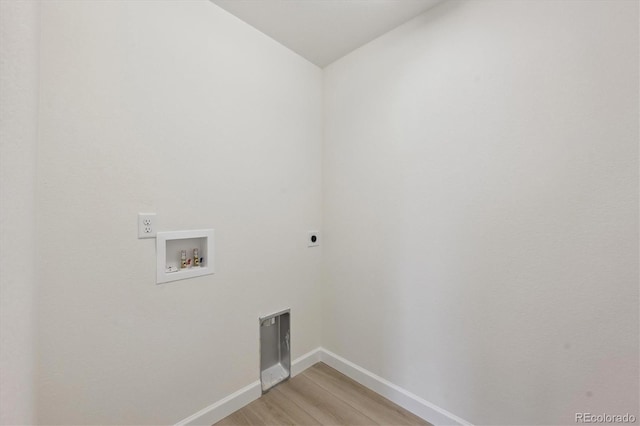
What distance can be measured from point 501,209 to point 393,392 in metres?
1.36

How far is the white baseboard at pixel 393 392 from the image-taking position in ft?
4.96

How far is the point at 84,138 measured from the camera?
3.76ft

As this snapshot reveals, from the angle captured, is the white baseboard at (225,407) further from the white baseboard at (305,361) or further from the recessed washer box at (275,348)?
the white baseboard at (305,361)

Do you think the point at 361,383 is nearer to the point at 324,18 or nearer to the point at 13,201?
the point at 13,201

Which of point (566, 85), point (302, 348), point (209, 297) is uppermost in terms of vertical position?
point (566, 85)

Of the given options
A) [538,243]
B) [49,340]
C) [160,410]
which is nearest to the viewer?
[49,340]

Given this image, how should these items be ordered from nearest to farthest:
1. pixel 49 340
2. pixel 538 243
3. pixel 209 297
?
pixel 49 340, pixel 538 243, pixel 209 297

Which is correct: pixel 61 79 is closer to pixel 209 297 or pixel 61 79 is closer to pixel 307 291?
pixel 209 297

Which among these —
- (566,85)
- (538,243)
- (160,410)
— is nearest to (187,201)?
(160,410)

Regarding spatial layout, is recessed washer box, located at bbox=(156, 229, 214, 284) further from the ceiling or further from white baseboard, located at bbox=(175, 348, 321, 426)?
the ceiling

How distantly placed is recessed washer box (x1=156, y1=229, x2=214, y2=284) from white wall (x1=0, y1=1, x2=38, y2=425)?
2.02ft

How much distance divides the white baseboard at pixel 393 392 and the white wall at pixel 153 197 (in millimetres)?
682

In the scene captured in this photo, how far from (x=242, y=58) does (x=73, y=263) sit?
1.48m
